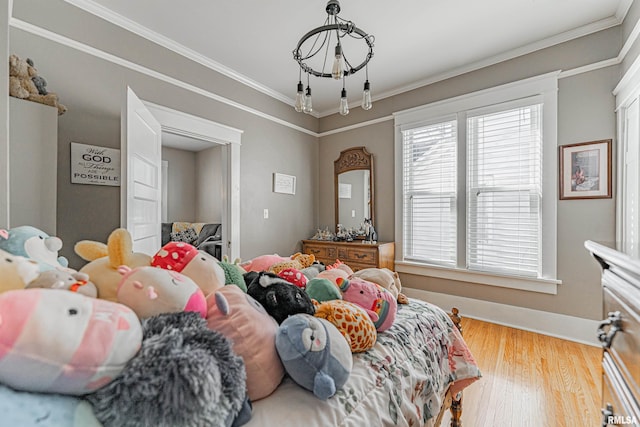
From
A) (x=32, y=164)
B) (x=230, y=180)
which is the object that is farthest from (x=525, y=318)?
(x=32, y=164)

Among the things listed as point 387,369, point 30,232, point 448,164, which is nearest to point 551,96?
point 448,164

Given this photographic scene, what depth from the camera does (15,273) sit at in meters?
0.61

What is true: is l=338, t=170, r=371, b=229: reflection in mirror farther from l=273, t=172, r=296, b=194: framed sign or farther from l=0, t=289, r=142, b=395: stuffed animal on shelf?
l=0, t=289, r=142, b=395: stuffed animal on shelf

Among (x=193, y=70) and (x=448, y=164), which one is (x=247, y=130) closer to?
(x=193, y=70)

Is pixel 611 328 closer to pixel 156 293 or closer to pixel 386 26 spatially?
pixel 156 293

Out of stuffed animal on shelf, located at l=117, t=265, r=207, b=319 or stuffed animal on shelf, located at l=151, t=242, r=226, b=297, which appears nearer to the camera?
stuffed animal on shelf, located at l=117, t=265, r=207, b=319

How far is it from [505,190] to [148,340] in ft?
10.6

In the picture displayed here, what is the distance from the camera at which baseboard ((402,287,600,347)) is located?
8.08 feet

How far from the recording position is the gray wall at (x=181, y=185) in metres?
5.59

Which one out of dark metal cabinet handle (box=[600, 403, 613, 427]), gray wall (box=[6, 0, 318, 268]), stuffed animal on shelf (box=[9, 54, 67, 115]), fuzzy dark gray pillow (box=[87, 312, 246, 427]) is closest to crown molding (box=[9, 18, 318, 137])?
gray wall (box=[6, 0, 318, 268])

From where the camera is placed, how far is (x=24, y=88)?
1.53 metres

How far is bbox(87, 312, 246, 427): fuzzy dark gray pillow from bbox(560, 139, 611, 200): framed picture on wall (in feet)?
10.4

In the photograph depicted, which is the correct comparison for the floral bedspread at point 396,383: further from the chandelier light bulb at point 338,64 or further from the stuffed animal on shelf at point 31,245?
the chandelier light bulb at point 338,64

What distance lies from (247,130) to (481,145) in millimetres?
2673
